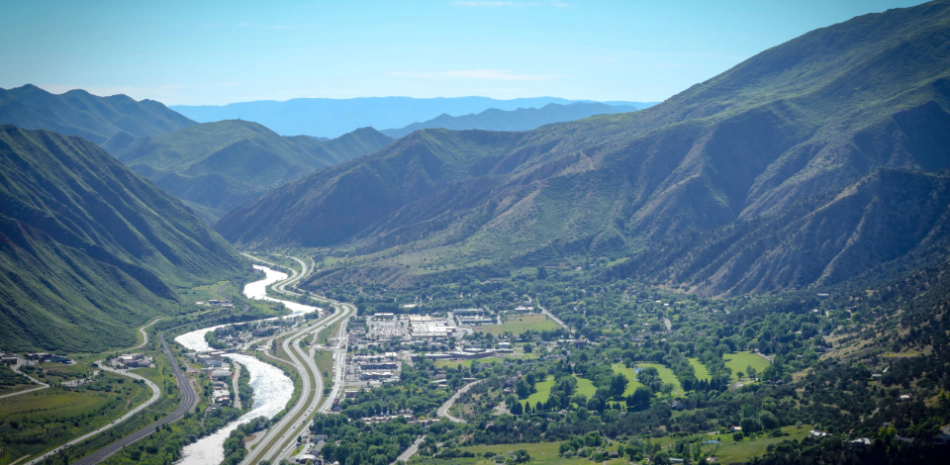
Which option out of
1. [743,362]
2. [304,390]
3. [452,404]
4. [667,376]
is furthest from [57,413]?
[743,362]

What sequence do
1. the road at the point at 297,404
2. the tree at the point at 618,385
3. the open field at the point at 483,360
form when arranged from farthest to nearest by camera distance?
the open field at the point at 483,360 → the tree at the point at 618,385 → the road at the point at 297,404

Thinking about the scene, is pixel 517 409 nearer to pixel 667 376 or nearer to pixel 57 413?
pixel 667 376

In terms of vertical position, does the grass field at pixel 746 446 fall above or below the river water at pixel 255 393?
below

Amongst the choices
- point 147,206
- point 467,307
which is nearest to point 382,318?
point 467,307

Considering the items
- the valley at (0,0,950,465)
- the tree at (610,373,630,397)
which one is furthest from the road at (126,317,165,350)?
the tree at (610,373,630,397)

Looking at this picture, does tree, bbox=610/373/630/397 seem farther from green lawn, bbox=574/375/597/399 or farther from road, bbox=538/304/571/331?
road, bbox=538/304/571/331

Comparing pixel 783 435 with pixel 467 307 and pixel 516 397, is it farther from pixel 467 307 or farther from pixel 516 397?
pixel 467 307

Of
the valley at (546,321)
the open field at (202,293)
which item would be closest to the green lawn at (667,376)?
the valley at (546,321)

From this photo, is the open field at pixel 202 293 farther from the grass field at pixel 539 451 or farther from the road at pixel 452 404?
the grass field at pixel 539 451
